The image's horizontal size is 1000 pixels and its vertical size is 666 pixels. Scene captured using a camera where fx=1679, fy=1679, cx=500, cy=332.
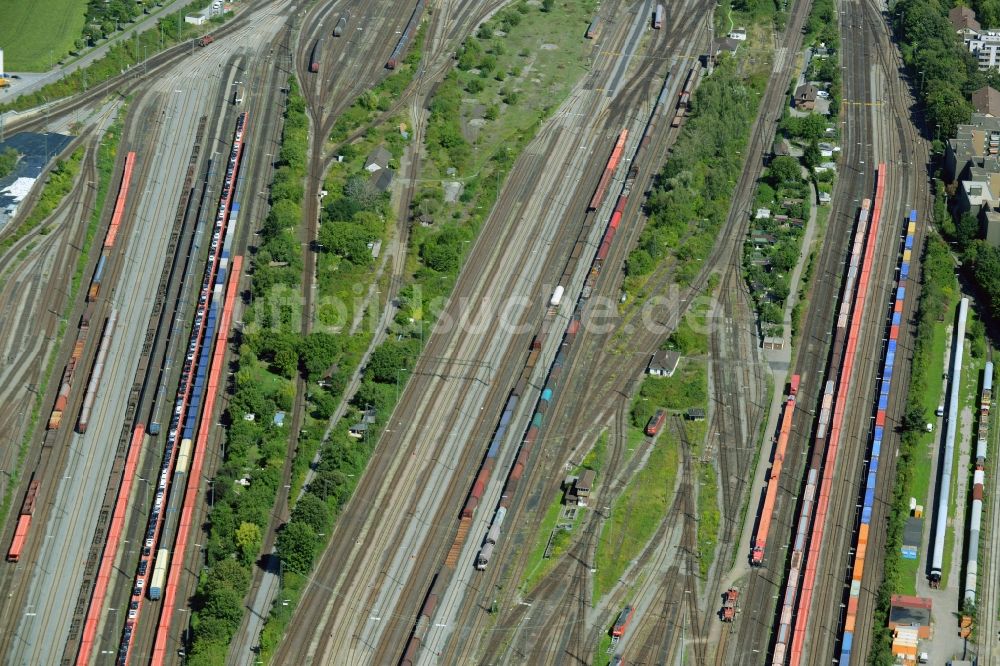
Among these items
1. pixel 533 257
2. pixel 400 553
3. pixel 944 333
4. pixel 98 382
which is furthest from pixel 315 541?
pixel 944 333

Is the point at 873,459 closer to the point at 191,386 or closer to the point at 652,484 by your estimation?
the point at 652,484

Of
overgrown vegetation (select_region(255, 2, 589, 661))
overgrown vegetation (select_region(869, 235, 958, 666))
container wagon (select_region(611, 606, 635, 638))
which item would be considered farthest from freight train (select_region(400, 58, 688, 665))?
→ overgrown vegetation (select_region(869, 235, 958, 666))

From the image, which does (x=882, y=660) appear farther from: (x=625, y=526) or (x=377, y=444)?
(x=377, y=444)

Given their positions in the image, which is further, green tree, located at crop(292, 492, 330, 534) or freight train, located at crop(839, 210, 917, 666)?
green tree, located at crop(292, 492, 330, 534)

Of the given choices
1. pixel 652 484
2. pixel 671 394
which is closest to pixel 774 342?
pixel 671 394

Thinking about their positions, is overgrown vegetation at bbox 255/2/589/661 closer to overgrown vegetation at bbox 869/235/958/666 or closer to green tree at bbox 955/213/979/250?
overgrown vegetation at bbox 869/235/958/666
